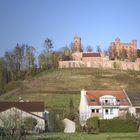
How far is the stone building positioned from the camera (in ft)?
496

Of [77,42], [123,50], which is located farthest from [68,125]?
[77,42]

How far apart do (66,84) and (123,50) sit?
55082 mm

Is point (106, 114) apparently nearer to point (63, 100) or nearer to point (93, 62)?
point (63, 100)

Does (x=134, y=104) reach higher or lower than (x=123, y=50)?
lower

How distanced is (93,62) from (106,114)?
70.4m

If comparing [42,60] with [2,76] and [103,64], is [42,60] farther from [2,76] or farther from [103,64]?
[103,64]

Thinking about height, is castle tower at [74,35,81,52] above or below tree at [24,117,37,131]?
above

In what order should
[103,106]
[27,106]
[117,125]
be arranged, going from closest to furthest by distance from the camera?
1. [117,125]
2. [27,106]
3. [103,106]

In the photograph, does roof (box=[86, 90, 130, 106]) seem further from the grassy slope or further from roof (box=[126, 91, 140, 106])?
the grassy slope

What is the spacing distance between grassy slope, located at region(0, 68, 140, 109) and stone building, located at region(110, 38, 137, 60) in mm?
28267

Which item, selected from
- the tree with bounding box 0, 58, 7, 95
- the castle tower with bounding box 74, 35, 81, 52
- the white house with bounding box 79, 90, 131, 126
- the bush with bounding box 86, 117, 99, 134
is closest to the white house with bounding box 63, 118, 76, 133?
the white house with bounding box 79, 90, 131, 126

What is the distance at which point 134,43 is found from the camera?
16000 cm

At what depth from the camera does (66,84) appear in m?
105

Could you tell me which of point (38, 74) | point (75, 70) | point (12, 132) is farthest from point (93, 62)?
point (12, 132)
